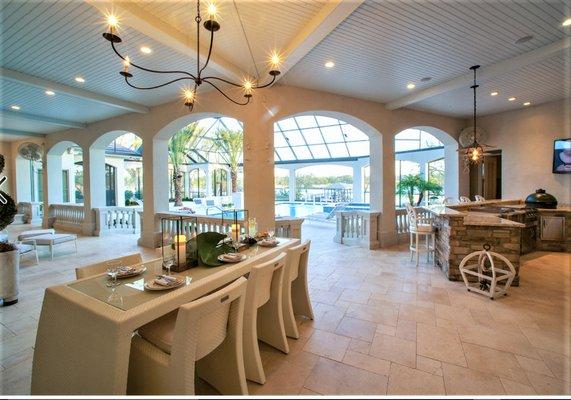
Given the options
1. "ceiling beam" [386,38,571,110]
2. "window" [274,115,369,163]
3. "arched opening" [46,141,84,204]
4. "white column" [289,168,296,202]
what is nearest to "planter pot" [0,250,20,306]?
"arched opening" [46,141,84,204]

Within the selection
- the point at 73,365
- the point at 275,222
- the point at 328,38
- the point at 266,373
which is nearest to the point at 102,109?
the point at 275,222

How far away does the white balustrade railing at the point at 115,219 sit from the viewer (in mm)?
7844

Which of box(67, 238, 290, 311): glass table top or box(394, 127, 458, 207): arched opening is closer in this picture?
box(67, 238, 290, 311): glass table top

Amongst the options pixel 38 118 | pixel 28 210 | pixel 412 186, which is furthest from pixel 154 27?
pixel 28 210

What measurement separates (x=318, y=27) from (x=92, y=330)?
3.44 meters

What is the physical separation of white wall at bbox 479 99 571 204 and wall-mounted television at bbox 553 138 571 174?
14cm

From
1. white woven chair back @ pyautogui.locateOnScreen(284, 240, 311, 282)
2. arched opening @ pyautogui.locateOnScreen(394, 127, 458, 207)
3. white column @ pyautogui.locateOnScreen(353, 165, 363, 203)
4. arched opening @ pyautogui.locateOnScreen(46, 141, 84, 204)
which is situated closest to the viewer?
white woven chair back @ pyautogui.locateOnScreen(284, 240, 311, 282)

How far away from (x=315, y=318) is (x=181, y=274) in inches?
62.2

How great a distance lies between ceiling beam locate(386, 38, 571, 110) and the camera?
372cm

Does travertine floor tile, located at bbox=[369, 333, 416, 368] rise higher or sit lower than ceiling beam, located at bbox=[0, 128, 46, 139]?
lower

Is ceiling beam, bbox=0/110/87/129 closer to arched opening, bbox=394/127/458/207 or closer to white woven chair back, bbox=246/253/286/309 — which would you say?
white woven chair back, bbox=246/253/286/309

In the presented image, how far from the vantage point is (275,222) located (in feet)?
16.4

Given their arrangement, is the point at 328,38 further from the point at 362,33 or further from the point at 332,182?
the point at 332,182

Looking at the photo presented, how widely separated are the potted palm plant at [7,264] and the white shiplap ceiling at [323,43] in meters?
1.78
